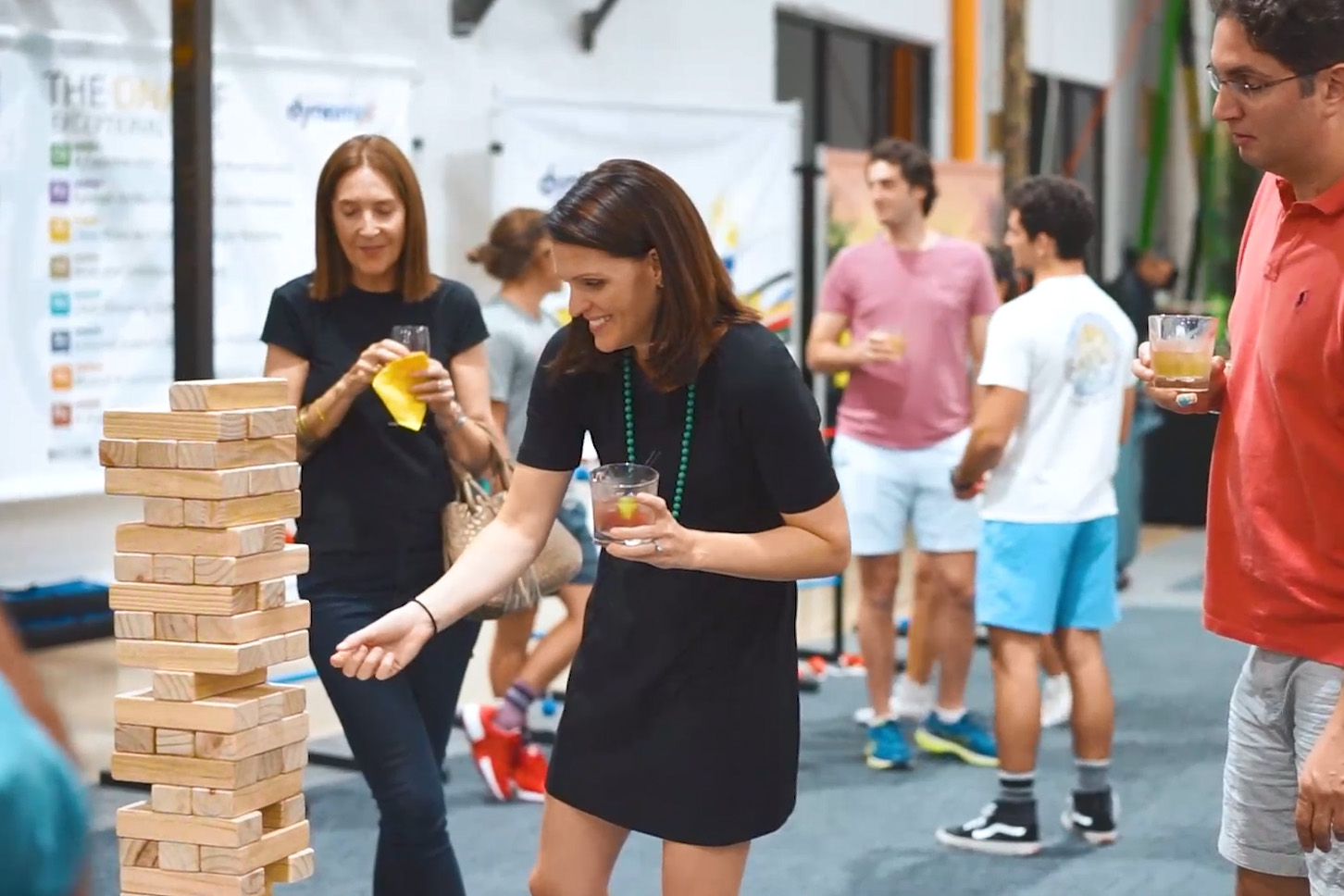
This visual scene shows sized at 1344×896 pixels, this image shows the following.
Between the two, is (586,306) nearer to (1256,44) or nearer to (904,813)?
(1256,44)

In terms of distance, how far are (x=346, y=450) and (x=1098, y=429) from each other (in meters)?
1.93

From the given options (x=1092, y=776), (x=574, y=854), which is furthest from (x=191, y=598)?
(x=1092, y=776)

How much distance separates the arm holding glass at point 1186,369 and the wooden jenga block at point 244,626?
52.7 inches

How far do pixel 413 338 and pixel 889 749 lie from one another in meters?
2.52

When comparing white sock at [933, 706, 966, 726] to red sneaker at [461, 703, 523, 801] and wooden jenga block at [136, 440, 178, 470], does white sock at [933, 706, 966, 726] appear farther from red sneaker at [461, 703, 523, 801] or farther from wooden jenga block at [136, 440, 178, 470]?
wooden jenga block at [136, 440, 178, 470]

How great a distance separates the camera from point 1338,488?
214 cm

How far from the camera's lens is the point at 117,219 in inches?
224

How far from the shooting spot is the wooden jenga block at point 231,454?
2.64 meters

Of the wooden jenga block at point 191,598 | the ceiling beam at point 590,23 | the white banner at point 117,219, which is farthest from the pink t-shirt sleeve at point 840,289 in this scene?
the ceiling beam at point 590,23

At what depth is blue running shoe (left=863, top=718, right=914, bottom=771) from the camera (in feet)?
16.9

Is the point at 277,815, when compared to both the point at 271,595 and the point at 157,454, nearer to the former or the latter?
the point at 271,595

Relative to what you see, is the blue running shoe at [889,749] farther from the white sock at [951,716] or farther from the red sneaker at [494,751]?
the red sneaker at [494,751]

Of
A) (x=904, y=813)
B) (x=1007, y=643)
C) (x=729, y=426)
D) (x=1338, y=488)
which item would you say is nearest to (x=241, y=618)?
(x=729, y=426)

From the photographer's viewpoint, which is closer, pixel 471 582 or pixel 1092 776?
pixel 471 582
